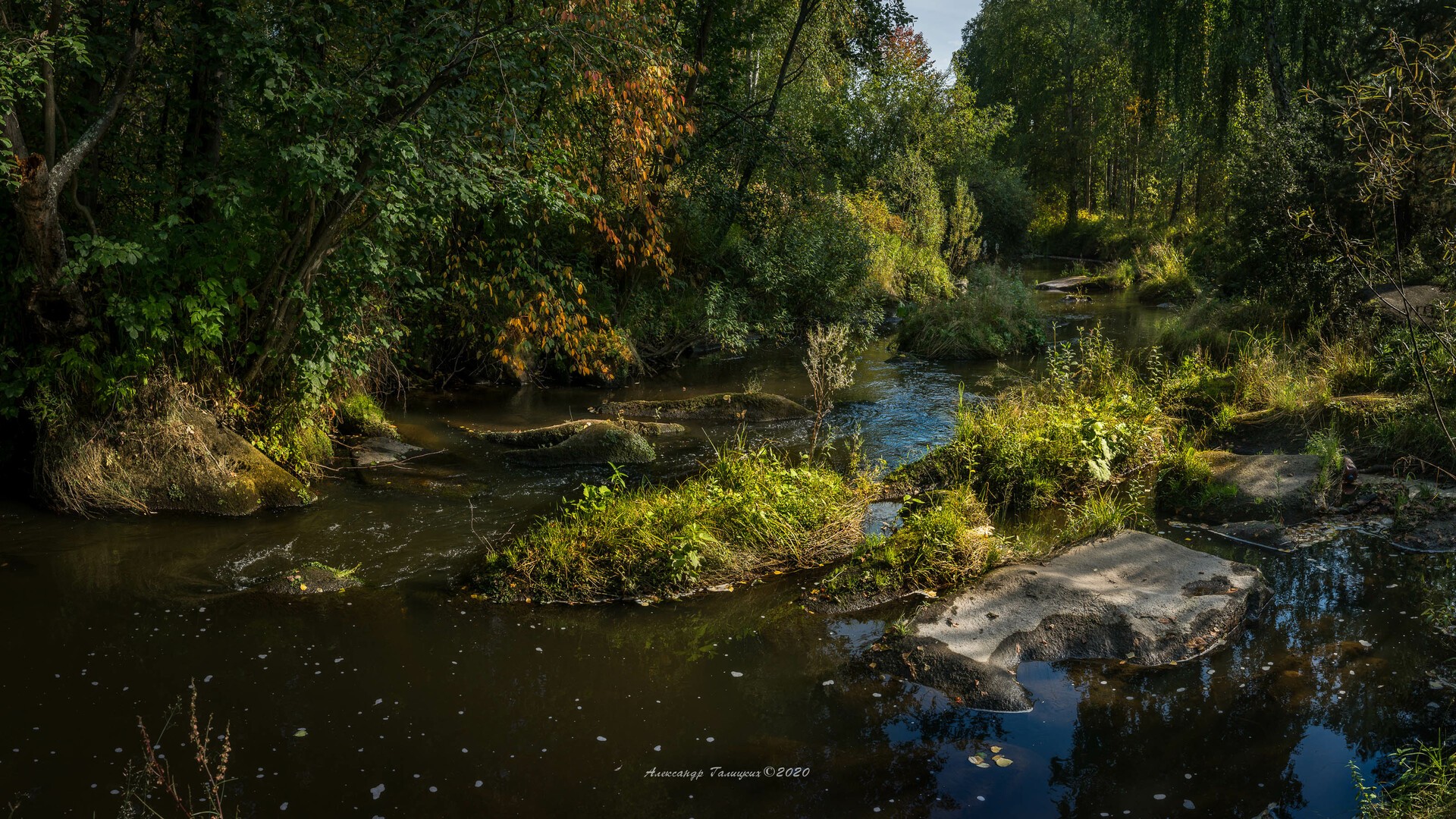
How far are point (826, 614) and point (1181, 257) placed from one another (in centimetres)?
2244

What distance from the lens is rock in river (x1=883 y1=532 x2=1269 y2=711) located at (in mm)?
5312

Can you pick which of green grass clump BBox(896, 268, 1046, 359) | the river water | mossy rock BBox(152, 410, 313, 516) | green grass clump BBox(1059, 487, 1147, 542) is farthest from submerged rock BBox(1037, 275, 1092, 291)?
mossy rock BBox(152, 410, 313, 516)

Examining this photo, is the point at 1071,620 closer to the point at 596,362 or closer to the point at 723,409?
the point at 723,409

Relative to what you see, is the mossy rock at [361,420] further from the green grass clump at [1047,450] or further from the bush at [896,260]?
the bush at [896,260]

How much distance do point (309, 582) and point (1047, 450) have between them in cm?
661

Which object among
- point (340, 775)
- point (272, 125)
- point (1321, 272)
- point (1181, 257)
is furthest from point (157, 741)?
point (1181, 257)

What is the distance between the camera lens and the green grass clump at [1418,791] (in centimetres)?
367

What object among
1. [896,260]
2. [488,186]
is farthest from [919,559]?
[896,260]

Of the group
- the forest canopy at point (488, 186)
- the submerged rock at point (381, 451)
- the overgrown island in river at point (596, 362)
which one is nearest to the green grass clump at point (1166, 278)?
the forest canopy at point (488, 186)

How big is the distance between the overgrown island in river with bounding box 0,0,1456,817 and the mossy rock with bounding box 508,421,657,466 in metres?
0.05

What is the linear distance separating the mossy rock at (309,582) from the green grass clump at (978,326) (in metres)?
12.6

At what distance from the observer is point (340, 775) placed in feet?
14.6

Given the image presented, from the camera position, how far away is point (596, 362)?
11516 millimetres

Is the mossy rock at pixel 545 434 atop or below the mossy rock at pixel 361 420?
below
